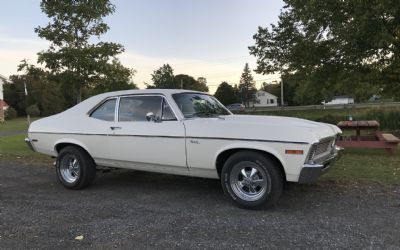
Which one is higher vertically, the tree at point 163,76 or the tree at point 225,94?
the tree at point 163,76

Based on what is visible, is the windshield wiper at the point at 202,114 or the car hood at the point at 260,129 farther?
the windshield wiper at the point at 202,114

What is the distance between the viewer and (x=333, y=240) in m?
4.29

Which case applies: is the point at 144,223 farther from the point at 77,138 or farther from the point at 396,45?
the point at 396,45

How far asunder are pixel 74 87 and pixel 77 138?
7427 millimetres

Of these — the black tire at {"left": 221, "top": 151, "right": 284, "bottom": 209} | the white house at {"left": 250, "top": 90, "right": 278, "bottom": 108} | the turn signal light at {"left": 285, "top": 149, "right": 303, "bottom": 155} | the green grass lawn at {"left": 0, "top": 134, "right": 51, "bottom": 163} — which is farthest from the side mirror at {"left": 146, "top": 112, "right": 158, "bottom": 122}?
the white house at {"left": 250, "top": 90, "right": 278, "bottom": 108}

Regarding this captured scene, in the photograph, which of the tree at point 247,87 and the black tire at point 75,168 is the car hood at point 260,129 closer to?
the black tire at point 75,168

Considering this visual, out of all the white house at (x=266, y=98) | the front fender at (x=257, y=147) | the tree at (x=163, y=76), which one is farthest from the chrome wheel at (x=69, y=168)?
the white house at (x=266, y=98)

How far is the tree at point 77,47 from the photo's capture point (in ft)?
43.4

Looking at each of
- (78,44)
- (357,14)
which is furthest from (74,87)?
(357,14)

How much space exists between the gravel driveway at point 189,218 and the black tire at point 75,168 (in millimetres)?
169

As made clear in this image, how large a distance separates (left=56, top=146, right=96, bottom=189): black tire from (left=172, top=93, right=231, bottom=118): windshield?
193 centimetres

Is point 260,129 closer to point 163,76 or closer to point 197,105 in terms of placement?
point 197,105

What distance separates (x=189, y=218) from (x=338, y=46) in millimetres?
11354

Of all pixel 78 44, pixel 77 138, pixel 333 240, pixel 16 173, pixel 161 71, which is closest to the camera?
pixel 333 240
